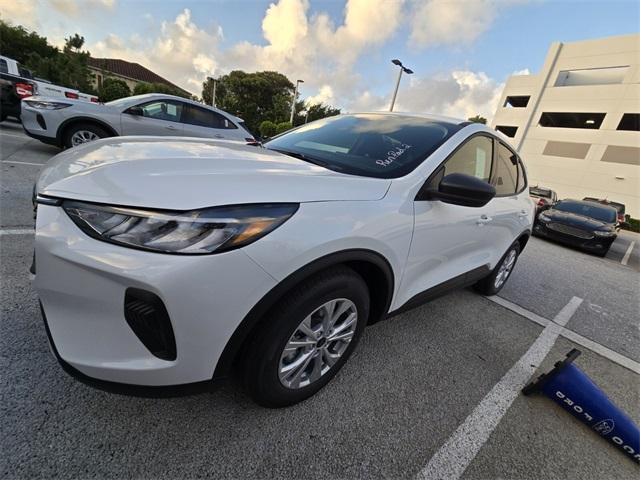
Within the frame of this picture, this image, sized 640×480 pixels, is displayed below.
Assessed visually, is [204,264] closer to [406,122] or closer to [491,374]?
[406,122]

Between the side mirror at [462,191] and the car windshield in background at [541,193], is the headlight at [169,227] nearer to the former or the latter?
the side mirror at [462,191]

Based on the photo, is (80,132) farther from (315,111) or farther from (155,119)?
(315,111)

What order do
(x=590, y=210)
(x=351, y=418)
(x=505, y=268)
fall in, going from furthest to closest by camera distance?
(x=590, y=210), (x=505, y=268), (x=351, y=418)

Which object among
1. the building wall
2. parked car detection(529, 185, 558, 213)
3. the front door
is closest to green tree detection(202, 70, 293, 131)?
the building wall

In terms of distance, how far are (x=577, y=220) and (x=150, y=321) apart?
9.98m

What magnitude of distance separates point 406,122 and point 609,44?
108 feet

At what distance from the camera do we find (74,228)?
46.2 inches

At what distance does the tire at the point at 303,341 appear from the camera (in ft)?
4.47

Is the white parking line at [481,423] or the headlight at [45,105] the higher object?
the headlight at [45,105]

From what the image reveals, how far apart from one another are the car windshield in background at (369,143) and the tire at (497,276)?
177 cm

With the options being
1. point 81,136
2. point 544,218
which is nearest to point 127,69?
point 81,136

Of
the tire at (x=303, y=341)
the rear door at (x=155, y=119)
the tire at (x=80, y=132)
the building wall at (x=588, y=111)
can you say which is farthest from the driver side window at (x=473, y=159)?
the building wall at (x=588, y=111)

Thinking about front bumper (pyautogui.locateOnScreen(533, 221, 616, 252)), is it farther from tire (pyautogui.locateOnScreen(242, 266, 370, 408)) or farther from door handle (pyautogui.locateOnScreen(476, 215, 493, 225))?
tire (pyautogui.locateOnScreen(242, 266, 370, 408))

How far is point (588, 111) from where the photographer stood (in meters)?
24.4
